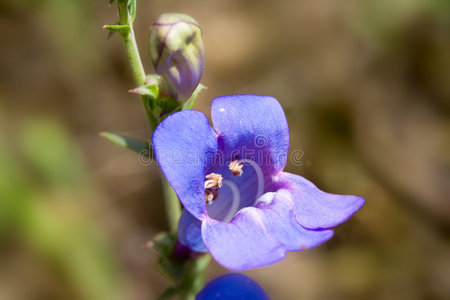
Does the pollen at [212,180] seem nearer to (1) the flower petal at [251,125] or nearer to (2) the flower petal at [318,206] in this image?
(1) the flower petal at [251,125]

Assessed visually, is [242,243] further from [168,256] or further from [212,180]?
[168,256]

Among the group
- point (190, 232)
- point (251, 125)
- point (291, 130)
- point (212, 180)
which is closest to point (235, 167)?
point (212, 180)

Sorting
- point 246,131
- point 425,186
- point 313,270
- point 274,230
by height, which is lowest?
point 313,270

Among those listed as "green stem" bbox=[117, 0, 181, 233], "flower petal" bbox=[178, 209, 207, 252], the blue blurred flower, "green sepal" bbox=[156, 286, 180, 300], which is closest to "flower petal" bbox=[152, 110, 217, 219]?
"flower petal" bbox=[178, 209, 207, 252]

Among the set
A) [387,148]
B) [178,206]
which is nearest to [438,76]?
[387,148]

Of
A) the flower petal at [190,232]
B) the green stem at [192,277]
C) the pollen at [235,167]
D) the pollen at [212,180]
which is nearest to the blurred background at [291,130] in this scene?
the green stem at [192,277]

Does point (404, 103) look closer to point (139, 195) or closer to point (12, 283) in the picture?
point (139, 195)

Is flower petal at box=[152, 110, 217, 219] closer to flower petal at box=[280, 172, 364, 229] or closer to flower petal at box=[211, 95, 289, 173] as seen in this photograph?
flower petal at box=[211, 95, 289, 173]
